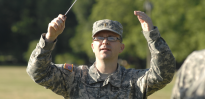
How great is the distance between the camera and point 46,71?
3990mm

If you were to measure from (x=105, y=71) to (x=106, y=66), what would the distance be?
0.07 m

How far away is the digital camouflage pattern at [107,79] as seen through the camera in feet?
12.5

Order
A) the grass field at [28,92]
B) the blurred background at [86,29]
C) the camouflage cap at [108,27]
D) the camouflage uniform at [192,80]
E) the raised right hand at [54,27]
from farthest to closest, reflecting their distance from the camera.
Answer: the blurred background at [86,29]
the grass field at [28,92]
the camouflage cap at [108,27]
the raised right hand at [54,27]
the camouflage uniform at [192,80]

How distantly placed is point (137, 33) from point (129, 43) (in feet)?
6.55

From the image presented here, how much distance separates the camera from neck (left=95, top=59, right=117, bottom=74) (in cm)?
423

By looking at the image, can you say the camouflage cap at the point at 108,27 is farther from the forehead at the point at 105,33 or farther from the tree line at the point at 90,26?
the tree line at the point at 90,26

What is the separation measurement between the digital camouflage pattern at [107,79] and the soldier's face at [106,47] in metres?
0.22

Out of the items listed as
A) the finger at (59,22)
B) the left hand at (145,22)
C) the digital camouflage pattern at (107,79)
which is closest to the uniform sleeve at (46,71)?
the digital camouflage pattern at (107,79)

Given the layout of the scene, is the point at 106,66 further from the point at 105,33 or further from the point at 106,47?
the point at 105,33

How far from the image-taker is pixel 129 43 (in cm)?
3422

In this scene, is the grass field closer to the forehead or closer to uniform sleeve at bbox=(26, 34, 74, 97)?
uniform sleeve at bbox=(26, 34, 74, 97)

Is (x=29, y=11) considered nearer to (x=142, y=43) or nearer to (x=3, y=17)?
(x=3, y=17)

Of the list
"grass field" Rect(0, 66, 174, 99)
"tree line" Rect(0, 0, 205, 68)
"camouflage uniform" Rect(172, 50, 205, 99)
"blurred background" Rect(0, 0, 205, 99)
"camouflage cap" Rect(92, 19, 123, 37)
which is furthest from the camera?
"tree line" Rect(0, 0, 205, 68)

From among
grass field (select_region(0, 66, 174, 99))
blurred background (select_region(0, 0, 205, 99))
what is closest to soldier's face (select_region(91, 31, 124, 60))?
grass field (select_region(0, 66, 174, 99))
